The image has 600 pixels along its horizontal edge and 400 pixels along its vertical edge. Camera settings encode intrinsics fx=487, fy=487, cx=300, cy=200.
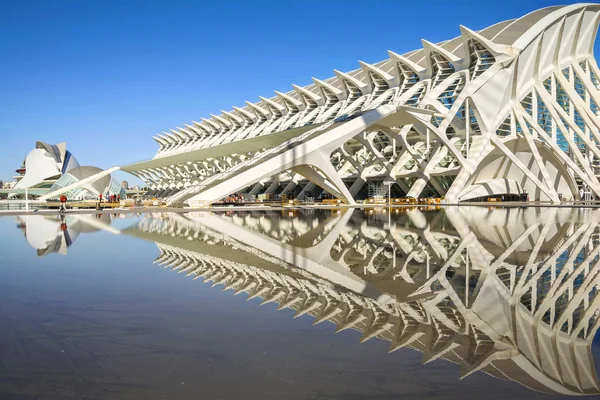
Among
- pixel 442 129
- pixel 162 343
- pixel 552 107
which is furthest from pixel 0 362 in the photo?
pixel 552 107

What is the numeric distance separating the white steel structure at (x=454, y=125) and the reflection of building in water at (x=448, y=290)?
54.9 ft

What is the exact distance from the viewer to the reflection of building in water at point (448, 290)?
3.38 meters

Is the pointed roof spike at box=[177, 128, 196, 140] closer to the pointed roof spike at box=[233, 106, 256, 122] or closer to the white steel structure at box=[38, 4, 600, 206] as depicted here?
the pointed roof spike at box=[233, 106, 256, 122]

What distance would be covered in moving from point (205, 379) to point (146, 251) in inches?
265

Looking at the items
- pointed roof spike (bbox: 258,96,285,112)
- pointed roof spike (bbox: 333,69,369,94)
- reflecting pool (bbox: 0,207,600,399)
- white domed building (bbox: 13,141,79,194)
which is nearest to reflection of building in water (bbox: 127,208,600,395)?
reflecting pool (bbox: 0,207,600,399)

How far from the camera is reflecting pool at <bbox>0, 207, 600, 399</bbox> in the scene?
283 cm

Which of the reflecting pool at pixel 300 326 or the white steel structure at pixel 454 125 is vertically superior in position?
the white steel structure at pixel 454 125

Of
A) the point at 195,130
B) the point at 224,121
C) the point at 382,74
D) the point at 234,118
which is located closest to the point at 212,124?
the point at 224,121

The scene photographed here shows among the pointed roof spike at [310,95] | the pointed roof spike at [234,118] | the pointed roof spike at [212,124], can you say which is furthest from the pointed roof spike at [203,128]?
the pointed roof spike at [310,95]

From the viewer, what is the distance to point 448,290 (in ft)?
17.8

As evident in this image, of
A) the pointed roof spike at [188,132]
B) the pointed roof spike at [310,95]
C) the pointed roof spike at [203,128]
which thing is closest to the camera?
the pointed roof spike at [310,95]

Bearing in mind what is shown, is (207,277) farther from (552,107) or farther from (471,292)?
(552,107)

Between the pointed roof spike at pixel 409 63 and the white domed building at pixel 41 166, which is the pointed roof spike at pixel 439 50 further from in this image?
the white domed building at pixel 41 166

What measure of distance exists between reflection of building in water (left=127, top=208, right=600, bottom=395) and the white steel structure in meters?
16.7
